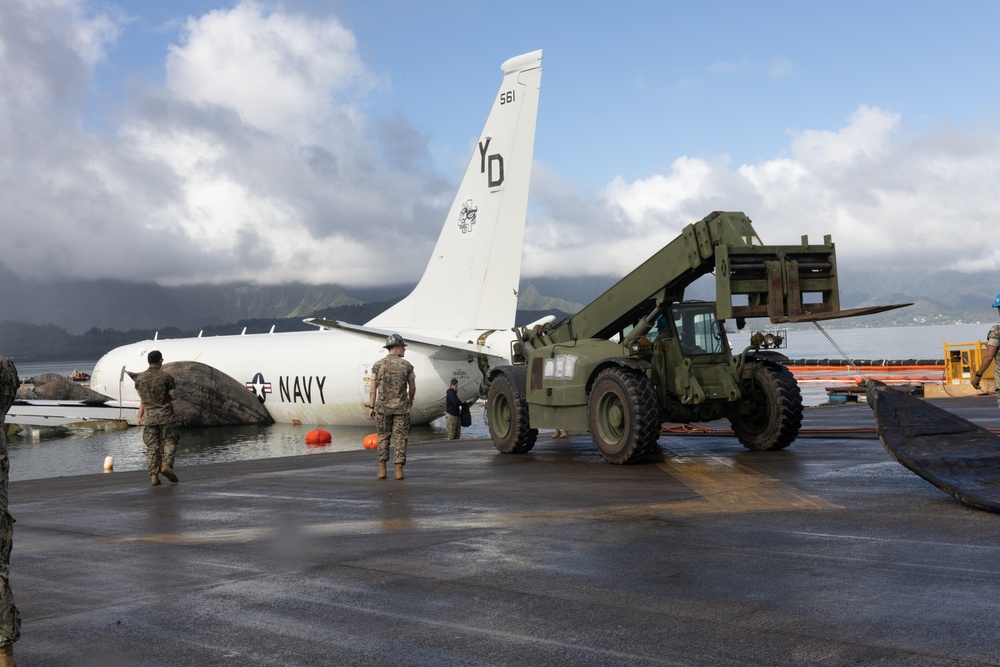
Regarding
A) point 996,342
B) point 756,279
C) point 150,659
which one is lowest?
point 150,659

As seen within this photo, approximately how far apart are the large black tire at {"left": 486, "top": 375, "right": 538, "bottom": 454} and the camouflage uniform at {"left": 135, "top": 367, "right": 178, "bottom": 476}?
18.8 feet

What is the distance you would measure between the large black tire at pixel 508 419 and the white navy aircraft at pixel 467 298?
7894 millimetres

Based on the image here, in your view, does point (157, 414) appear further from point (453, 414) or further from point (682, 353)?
point (453, 414)

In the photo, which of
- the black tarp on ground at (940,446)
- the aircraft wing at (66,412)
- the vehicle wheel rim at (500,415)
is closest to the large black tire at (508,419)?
the vehicle wheel rim at (500,415)

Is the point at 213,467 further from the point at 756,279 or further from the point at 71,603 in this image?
the point at 71,603

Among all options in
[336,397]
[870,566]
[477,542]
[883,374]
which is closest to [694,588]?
[870,566]

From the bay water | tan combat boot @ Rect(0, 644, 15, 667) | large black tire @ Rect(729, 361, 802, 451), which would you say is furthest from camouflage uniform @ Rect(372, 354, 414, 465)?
the bay water

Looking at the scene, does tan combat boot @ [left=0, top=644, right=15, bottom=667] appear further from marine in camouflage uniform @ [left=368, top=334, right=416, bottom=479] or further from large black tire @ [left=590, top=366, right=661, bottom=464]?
large black tire @ [left=590, top=366, right=661, bottom=464]

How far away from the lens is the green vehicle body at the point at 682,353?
13992mm

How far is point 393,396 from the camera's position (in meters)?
14.2

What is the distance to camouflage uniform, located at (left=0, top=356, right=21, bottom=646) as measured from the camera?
534 centimetres

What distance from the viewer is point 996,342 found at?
12.1 m

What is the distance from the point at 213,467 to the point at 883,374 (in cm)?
3897

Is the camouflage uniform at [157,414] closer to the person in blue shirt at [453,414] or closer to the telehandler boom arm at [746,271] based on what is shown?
the telehandler boom arm at [746,271]
